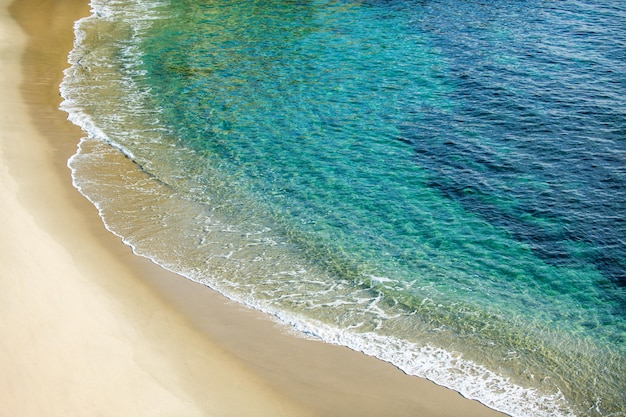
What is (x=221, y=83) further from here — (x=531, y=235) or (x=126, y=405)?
(x=126, y=405)

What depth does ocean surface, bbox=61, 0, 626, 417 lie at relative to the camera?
11508 mm

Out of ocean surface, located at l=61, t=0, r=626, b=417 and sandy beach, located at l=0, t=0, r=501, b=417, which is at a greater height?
sandy beach, located at l=0, t=0, r=501, b=417

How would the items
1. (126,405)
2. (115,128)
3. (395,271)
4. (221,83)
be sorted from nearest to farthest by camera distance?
1. (126,405)
2. (395,271)
3. (115,128)
4. (221,83)

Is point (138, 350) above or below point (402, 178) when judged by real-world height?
above

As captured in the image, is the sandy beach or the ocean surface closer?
the sandy beach

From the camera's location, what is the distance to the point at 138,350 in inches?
423

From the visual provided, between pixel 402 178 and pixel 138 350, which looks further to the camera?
pixel 402 178

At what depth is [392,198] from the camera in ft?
52.1

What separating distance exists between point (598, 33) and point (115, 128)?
18466 mm

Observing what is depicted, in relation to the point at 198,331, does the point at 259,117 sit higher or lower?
lower

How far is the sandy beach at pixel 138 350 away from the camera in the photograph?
382 inches

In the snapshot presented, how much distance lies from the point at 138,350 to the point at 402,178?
8.67 m

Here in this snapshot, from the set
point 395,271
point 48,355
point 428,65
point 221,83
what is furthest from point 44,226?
point 428,65

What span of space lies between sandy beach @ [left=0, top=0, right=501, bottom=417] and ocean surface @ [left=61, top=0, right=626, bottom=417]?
0.52m
